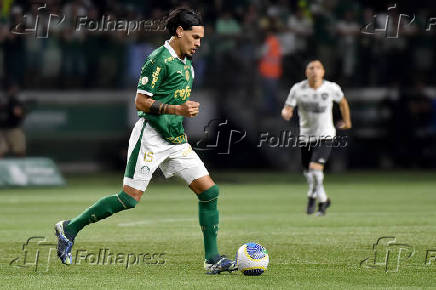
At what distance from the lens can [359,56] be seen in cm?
2766

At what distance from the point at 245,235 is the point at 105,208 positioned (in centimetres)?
376

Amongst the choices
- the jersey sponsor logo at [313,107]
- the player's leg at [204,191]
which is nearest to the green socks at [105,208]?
the player's leg at [204,191]

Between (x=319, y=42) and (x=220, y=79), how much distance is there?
271 centimetres

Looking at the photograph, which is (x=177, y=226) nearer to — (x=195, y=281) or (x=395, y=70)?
(x=195, y=281)

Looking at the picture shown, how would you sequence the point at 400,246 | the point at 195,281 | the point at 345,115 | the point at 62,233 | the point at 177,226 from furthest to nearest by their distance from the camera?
the point at 345,115, the point at 177,226, the point at 400,246, the point at 62,233, the point at 195,281

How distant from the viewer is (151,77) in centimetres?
985

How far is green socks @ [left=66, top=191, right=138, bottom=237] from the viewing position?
1007 cm

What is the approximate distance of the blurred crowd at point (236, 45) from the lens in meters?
27.4

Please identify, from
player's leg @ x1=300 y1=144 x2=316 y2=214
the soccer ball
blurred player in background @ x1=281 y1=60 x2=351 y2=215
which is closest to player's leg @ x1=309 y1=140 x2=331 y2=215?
blurred player in background @ x1=281 y1=60 x2=351 y2=215

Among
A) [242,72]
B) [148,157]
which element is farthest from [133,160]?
[242,72]

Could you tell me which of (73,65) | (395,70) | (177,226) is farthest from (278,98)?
(177,226)

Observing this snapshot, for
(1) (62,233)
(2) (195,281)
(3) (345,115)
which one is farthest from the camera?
(3) (345,115)

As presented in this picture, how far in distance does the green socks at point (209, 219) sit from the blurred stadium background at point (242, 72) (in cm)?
1695

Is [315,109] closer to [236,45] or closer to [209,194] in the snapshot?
[209,194]
